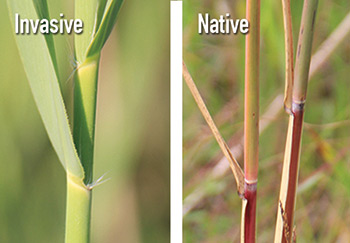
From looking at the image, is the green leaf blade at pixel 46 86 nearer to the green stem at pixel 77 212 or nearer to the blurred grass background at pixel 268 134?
the green stem at pixel 77 212

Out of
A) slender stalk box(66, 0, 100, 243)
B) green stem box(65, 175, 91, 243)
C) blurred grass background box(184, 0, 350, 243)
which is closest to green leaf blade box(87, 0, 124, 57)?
slender stalk box(66, 0, 100, 243)

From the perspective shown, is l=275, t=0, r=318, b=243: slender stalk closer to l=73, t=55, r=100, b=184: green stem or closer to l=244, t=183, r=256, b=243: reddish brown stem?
l=244, t=183, r=256, b=243: reddish brown stem

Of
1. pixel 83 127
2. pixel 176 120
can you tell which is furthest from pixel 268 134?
pixel 83 127

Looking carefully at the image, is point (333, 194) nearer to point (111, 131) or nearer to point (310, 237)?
point (310, 237)

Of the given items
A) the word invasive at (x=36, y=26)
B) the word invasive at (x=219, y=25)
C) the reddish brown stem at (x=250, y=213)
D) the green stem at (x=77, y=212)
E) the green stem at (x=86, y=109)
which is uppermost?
the word invasive at (x=36, y=26)

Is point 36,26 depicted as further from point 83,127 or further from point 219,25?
point 219,25

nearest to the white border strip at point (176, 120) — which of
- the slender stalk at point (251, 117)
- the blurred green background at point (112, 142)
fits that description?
the blurred green background at point (112, 142)
